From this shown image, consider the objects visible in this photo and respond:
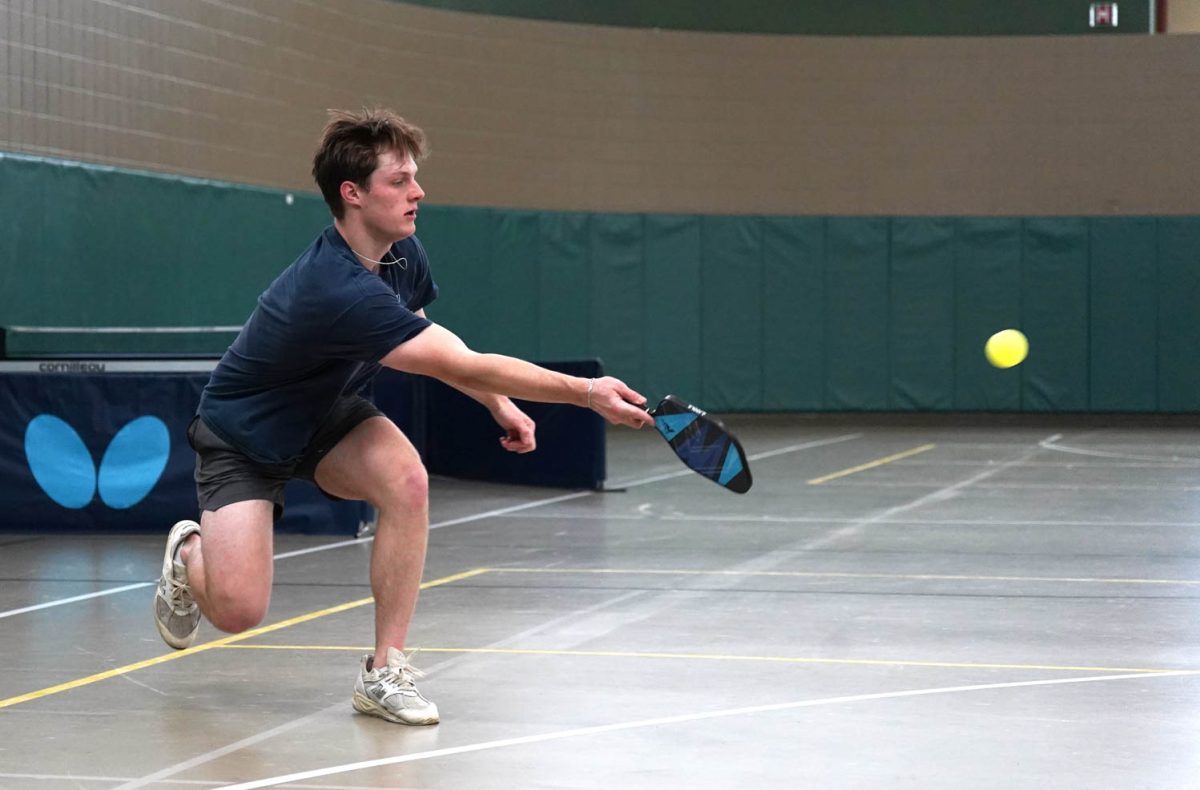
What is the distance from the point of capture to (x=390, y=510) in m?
5.68

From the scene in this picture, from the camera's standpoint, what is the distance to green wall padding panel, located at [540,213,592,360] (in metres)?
25.9

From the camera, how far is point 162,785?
15.6 ft

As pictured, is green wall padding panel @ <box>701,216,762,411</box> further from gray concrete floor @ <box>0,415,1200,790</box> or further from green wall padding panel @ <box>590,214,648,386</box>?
gray concrete floor @ <box>0,415,1200,790</box>

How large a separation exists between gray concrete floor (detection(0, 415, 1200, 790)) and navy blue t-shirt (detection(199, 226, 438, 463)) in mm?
1003

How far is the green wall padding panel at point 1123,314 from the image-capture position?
2638 cm

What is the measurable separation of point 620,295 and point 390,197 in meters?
21.0

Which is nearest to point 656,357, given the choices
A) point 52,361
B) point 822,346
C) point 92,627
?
point 822,346

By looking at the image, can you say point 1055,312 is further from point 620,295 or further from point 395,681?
point 395,681

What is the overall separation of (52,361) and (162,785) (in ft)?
29.6

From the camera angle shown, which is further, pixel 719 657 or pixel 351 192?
pixel 719 657

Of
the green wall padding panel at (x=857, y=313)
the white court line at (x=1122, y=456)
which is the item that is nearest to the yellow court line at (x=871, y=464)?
the white court line at (x=1122, y=456)

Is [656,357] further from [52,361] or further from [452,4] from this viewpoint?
[52,361]

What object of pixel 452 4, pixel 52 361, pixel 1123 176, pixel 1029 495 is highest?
pixel 452 4

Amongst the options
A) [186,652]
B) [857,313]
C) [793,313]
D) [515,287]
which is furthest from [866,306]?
[186,652]
